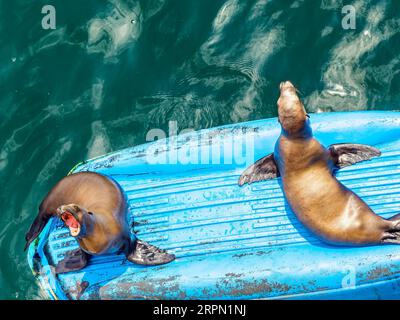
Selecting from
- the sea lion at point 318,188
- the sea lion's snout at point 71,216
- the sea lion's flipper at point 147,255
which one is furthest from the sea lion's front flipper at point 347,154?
the sea lion's snout at point 71,216

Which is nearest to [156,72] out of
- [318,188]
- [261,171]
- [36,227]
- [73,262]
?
[261,171]

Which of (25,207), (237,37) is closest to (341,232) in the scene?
(237,37)

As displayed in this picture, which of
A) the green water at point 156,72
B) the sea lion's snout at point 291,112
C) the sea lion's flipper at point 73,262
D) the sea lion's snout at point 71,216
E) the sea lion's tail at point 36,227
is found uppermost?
the green water at point 156,72

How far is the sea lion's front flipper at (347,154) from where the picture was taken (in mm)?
7418

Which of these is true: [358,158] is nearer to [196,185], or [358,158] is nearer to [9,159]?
[196,185]

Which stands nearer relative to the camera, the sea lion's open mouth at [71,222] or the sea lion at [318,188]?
the sea lion's open mouth at [71,222]

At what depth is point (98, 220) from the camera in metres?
6.79

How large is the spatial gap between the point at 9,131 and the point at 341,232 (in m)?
4.74

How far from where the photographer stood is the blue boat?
22.4 feet

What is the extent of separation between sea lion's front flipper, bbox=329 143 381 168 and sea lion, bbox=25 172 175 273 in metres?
2.13

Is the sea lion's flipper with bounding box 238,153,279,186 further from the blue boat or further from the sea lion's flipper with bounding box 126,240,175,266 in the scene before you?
the sea lion's flipper with bounding box 126,240,175,266

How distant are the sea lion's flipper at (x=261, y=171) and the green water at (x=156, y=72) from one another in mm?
1452

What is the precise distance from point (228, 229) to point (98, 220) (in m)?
1.47

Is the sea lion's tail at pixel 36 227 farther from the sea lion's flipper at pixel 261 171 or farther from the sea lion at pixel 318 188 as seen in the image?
the sea lion at pixel 318 188
